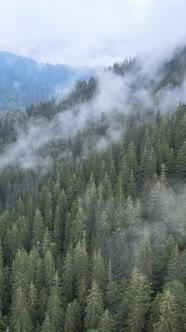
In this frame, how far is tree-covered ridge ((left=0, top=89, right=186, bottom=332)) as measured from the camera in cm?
5319

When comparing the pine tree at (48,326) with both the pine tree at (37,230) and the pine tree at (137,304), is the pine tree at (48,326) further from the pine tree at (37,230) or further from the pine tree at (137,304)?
the pine tree at (37,230)

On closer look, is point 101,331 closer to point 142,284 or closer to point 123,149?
point 142,284

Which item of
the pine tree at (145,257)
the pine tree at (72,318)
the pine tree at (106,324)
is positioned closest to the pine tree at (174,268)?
the pine tree at (145,257)

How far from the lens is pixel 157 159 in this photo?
88.2 metres

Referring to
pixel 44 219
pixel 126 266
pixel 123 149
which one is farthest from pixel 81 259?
pixel 123 149

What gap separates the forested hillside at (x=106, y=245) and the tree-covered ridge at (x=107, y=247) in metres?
0.16

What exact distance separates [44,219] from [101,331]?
1758 inches

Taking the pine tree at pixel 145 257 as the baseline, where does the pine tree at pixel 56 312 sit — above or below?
below

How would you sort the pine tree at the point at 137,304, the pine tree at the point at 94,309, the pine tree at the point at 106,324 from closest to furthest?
the pine tree at the point at 137,304
the pine tree at the point at 106,324
the pine tree at the point at 94,309

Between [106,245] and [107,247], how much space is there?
0.73 metres

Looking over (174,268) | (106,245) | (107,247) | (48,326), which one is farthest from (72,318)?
(106,245)

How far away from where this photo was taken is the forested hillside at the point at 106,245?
53.4m

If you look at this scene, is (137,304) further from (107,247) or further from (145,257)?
(107,247)

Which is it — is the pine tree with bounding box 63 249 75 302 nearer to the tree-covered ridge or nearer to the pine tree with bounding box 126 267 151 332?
the tree-covered ridge
